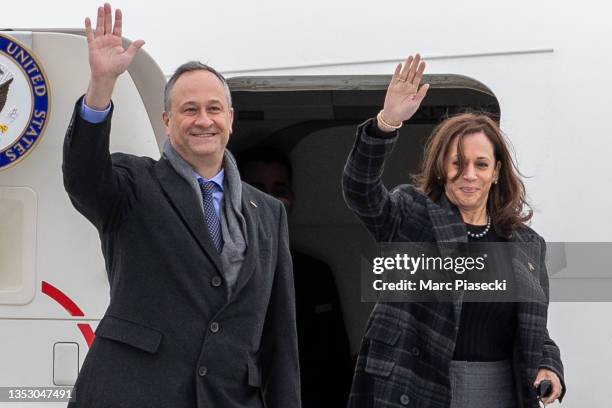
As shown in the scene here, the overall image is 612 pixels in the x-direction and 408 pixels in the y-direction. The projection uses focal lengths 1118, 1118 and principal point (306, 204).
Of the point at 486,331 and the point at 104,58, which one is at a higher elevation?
the point at 104,58

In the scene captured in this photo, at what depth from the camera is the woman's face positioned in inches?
114

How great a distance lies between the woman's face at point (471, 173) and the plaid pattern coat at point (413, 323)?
42mm

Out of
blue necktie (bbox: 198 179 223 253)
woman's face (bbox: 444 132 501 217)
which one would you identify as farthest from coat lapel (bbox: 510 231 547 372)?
blue necktie (bbox: 198 179 223 253)

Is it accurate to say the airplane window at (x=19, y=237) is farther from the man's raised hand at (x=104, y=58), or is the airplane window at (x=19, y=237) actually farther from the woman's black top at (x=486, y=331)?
the woman's black top at (x=486, y=331)

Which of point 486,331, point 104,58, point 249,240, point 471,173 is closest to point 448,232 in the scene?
point 471,173

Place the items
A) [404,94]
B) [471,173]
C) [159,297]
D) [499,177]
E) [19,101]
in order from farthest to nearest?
[19,101] → [499,177] → [471,173] → [404,94] → [159,297]

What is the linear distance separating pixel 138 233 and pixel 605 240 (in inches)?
68.4

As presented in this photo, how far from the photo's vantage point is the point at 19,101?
3.30 m

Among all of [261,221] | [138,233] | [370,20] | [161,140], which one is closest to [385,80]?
[370,20]

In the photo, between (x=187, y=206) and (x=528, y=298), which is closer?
(x=187, y=206)

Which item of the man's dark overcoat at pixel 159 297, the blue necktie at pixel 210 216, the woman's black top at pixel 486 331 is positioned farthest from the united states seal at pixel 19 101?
the woman's black top at pixel 486 331

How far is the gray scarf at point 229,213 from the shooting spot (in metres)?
2.40

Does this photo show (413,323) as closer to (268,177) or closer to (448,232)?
(448,232)

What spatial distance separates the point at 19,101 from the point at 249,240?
3.89 ft
